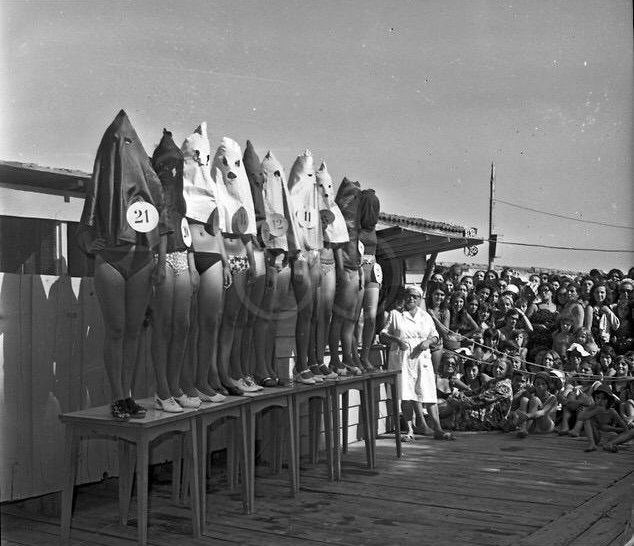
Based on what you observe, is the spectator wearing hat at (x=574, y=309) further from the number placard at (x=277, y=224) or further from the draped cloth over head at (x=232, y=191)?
the draped cloth over head at (x=232, y=191)

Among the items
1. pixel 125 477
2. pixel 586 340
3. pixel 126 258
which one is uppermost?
pixel 126 258

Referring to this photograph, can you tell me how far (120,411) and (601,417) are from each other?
392 centimetres

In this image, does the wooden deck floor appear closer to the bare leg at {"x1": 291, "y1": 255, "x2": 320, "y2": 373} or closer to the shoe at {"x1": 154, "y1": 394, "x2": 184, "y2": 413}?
the shoe at {"x1": 154, "y1": 394, "x2": 184, "y2": 413}

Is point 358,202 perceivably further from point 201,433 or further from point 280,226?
point 201,433

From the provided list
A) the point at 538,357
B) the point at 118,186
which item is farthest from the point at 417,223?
the point at 118,186

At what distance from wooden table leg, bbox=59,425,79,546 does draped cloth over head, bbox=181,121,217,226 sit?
1078mm

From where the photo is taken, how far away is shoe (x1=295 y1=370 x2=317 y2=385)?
4356 mm

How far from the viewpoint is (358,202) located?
495cm

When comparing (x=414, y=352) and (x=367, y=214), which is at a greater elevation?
(x=367, y=214)

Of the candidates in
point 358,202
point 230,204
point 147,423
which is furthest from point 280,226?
point 147,423

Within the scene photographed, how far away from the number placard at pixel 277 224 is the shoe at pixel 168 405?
1129 mm

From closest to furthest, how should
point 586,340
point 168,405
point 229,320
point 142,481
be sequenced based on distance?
point 142,481, point 168,405, point 229,320, point 586,340

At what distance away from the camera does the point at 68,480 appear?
3223 millimetres

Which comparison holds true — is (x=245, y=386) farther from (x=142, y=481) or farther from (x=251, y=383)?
(x=142, y=481)
